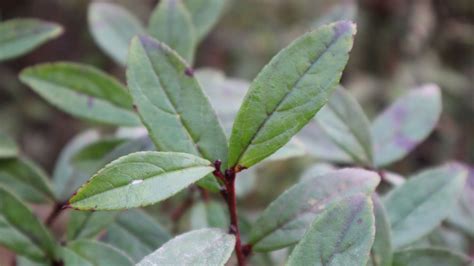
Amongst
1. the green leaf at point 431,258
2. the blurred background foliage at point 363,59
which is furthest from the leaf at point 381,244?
the blurred background foliage at point 363,59

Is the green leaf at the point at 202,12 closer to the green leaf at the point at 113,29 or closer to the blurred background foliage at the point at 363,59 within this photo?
the green leaf at the point at 113,29

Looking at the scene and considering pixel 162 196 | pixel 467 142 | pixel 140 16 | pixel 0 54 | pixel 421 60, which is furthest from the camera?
pixel 140 16

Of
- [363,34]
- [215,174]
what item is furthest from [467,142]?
[215,174]

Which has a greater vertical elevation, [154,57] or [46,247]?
[154,57]

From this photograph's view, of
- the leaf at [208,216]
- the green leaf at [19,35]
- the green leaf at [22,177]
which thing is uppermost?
the green leaf at [19,35]

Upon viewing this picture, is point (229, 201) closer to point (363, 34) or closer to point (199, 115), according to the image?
point (199, 115)

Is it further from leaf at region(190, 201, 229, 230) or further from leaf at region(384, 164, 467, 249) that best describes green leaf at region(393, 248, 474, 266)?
leaf at region(190, 201, 229, 230)

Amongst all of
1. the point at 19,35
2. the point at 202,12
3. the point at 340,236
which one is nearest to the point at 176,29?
the point at 202,12
